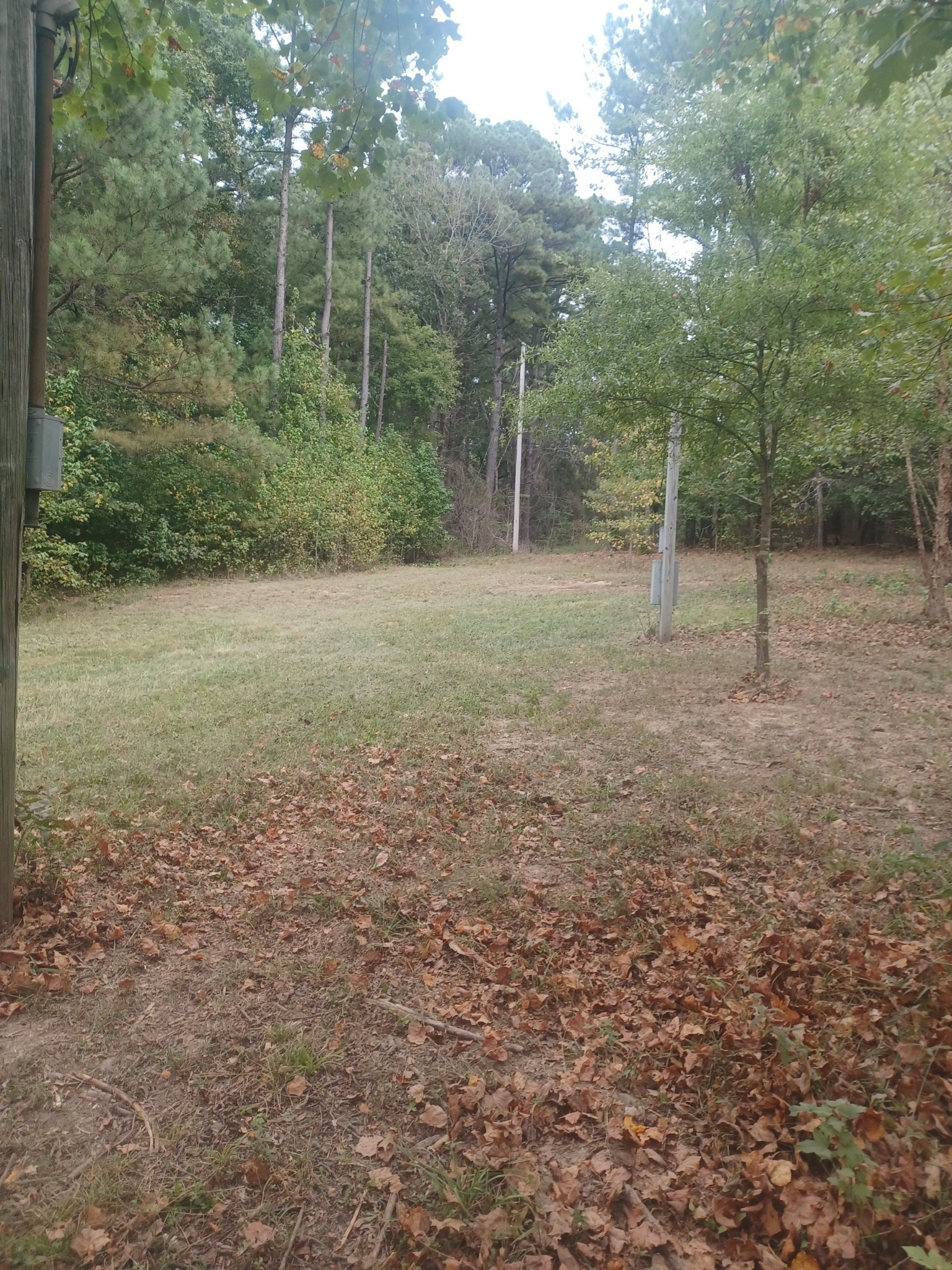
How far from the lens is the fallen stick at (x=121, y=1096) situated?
2.43 m

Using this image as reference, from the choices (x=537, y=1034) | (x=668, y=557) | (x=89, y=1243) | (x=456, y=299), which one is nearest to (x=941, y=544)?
(x=668, y=557)

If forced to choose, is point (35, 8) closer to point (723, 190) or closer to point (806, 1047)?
point (806, 1047)

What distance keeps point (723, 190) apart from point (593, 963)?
23.3 feet

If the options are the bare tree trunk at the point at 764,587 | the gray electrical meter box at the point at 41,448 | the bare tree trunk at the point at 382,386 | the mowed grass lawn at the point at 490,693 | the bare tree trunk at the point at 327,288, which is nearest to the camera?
the gray electrical meter box at the point at 41,448

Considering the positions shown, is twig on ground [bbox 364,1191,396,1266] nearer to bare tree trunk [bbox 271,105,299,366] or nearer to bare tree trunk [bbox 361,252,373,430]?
bare tree trunk [bbox 271,105,299,366]

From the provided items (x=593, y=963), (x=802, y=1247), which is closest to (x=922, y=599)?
(x=593, y=963)

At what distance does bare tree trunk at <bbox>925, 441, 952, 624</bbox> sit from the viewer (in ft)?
34.2

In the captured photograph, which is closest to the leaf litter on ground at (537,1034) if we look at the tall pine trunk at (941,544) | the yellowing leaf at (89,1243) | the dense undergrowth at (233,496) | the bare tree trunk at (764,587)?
the yellowing leaf at (89,1243)

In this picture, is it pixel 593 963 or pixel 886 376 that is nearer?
pixel 593 963

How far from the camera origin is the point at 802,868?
3984 mm

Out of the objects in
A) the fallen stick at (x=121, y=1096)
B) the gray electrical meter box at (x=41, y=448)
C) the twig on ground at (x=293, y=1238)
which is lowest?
the twig on ground at (x=293, y=1238)

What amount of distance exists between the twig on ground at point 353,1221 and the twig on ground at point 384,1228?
0.23 ft

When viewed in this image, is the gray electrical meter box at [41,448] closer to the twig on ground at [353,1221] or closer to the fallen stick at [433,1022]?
the fallen stick at [433,1022]

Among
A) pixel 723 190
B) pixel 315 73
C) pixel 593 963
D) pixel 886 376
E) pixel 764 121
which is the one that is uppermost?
pixel 764 121
